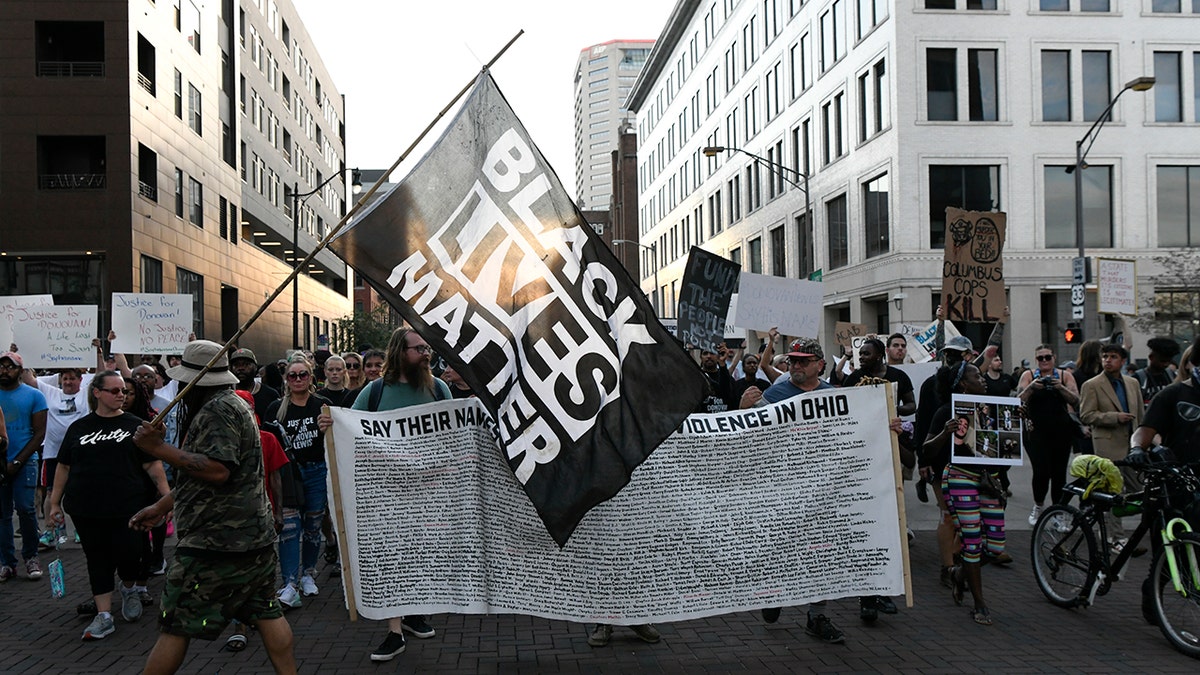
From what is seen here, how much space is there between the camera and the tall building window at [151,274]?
29109 millimetres

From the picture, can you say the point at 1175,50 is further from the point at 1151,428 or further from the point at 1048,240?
the point at 1151,428

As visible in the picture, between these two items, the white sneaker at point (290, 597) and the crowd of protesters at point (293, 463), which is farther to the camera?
the white sneaker at point (290, 597)

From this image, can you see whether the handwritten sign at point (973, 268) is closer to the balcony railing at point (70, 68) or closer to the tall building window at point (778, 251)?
the balcony railing at point (70, 68)

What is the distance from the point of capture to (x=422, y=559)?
219 inches

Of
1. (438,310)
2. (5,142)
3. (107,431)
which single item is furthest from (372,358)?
(5,142)

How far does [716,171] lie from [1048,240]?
2761 cm

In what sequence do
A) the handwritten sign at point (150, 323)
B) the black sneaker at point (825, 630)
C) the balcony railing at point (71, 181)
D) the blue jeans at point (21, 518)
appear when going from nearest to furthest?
1. the black sneaker at point (825, 630)
2. the blue jeans at point (21, 518)
3. the handwritten sign at point (150, 323)
4. the balcony railing at point (71, 181)

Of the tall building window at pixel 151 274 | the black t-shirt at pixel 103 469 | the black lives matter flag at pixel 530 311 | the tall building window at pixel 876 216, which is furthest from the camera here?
the tall building window at pixel 876 216

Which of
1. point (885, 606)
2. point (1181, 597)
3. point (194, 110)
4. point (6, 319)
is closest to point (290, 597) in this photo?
point (885, 606)

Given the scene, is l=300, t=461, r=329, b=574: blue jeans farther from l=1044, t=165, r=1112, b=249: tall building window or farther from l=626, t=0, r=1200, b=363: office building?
l=1044, t=165, r=1112, b=249: tall building window

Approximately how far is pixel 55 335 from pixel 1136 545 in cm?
1378

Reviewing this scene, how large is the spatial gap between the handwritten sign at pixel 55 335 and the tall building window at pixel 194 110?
22.2 meters

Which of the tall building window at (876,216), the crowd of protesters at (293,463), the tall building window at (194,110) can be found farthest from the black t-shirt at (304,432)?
the tall building window at (194,110)

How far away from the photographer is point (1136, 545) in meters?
6.69
